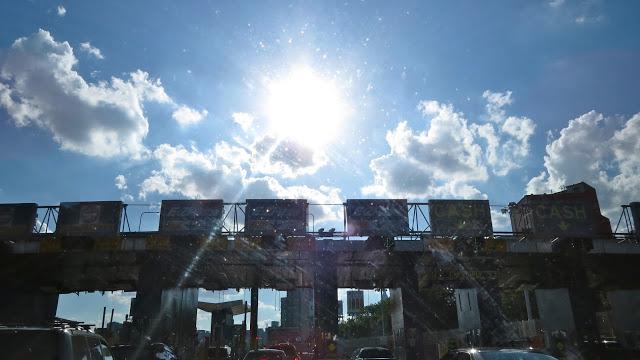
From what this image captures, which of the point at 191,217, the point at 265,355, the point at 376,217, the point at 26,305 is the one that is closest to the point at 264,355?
the point at 265,355

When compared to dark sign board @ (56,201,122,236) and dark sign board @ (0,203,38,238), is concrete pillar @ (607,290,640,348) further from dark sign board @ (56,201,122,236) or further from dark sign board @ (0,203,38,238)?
dark sign board @ (0,203,38,238)

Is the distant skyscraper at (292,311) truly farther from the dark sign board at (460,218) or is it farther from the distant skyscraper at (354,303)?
the dark sign board at (460,218)

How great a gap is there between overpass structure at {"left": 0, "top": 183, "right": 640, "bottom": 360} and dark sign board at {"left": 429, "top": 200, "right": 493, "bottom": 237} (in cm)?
5

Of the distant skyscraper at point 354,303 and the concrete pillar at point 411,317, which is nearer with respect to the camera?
the concrete pillar at point 411,317

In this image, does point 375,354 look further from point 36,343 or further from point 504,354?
point 36,343

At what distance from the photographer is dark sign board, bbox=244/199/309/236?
25.1 metres

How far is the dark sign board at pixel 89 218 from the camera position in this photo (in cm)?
2494

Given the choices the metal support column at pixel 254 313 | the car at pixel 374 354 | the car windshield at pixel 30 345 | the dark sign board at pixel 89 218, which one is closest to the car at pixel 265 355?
the car at pixel 374 354

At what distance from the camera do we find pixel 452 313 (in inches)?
2822

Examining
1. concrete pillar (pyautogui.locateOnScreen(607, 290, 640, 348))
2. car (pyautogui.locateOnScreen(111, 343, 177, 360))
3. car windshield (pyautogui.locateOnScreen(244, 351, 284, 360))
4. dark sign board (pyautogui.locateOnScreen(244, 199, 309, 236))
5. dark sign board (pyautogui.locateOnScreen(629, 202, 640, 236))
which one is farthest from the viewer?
concrete pillar (pyautogui.locateOnScreen(607, 290, 640, 348))

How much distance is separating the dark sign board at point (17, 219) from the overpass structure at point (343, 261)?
0.17 ft

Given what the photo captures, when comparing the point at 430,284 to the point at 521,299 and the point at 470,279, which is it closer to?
the point at 470,279

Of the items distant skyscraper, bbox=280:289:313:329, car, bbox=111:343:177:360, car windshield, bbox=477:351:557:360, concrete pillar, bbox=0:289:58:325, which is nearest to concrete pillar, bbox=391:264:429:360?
car, bbox=111:343:177:360

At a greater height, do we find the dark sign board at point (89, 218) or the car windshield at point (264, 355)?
the dark sign board at point (89, 218)
